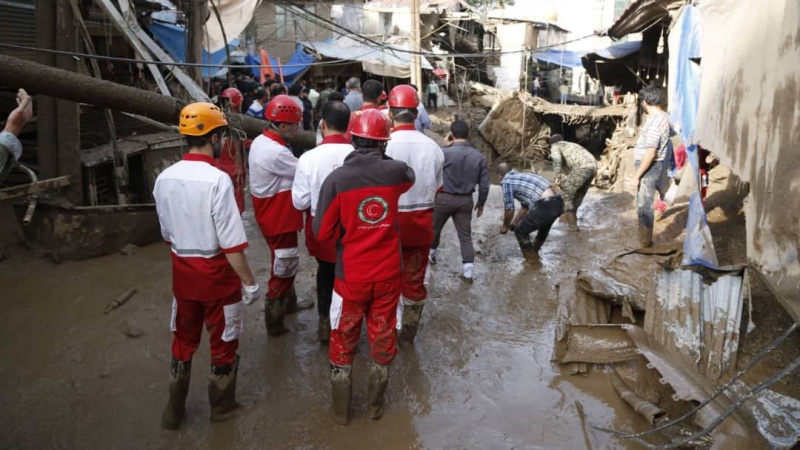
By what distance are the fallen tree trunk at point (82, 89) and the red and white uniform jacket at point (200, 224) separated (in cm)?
201

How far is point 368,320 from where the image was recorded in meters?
3.50

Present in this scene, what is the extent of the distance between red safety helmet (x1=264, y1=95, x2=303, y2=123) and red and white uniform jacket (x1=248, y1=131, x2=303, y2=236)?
5.3 inches

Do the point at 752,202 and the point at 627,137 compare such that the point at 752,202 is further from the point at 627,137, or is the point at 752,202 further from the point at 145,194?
the point at 627,137

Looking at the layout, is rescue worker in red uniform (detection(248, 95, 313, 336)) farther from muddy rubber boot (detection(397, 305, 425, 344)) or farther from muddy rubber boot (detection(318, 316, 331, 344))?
muddy rubber boot (detection(397, 305, 425, 344))

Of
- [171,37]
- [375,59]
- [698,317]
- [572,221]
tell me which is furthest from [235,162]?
[375,59]

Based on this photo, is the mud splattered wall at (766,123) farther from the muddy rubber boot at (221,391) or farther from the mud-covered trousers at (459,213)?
the muddy rubber boot at (221,391)

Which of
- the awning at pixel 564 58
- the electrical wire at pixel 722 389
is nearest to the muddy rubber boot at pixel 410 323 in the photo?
the electrical wire at pixel 722 389

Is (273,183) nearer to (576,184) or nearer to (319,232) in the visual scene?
(319,232)

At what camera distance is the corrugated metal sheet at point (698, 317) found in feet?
11.7

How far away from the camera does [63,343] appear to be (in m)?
4.43

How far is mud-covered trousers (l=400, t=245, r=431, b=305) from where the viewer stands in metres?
4.37

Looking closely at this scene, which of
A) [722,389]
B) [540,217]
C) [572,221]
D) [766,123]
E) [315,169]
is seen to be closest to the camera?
[722,389]

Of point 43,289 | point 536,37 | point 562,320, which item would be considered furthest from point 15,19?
point 536,37

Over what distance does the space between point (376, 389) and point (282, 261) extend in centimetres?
138
